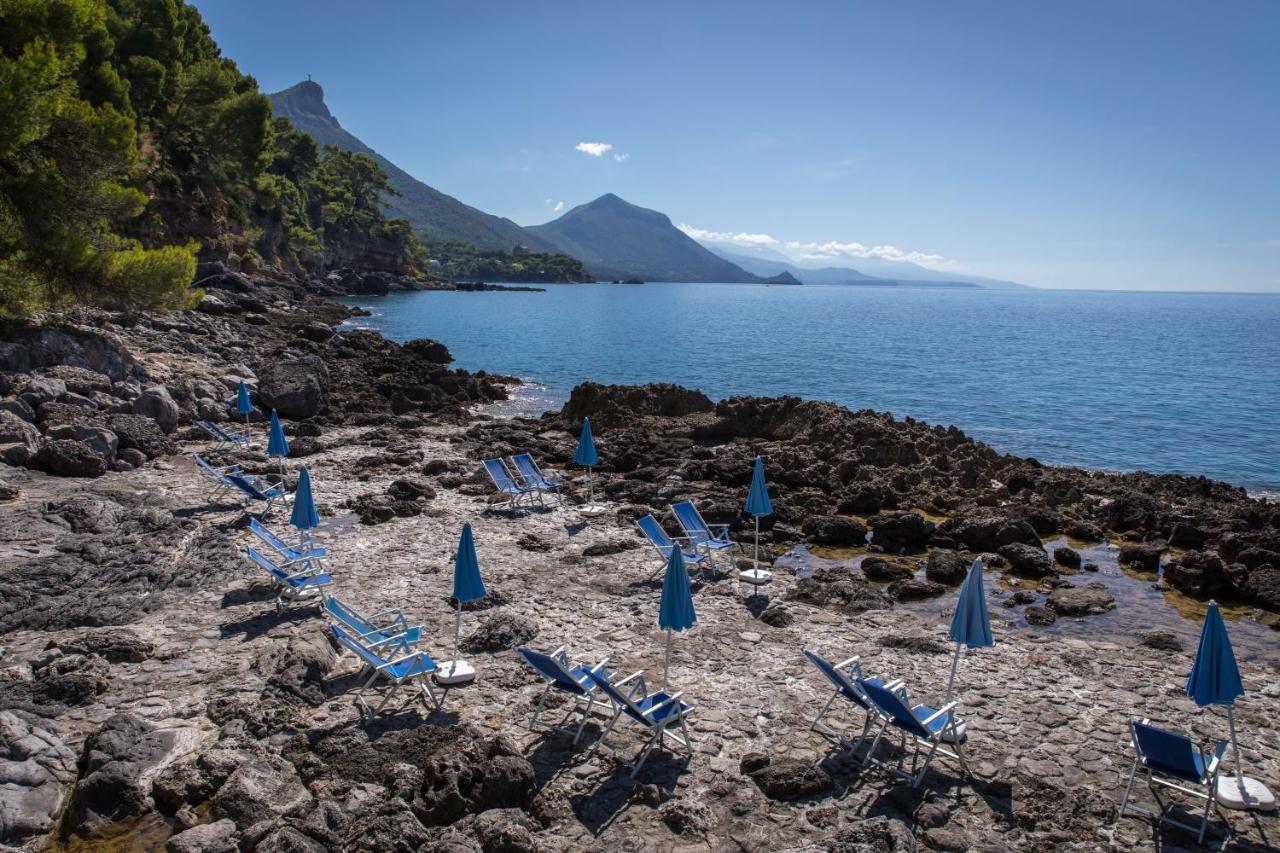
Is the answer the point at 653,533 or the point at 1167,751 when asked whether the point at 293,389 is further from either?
the point at 1167,751

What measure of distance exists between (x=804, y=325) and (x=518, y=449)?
94.4 meters

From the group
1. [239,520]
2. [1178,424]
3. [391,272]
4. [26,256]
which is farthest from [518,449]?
[391,272]

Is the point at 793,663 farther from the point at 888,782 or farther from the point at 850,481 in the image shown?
the point at 850,481

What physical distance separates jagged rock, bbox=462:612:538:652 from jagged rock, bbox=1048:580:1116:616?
9.17m

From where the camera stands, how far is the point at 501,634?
10742mm

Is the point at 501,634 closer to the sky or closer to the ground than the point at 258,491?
closer to the ground

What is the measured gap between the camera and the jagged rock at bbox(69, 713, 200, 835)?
6590 mm

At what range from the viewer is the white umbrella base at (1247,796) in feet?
24.7

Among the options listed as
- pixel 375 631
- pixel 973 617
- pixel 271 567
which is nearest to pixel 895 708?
pixel 973 617

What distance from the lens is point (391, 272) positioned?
140 metres

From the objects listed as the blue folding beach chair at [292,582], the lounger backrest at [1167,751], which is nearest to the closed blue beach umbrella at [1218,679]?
the lounger backrest at [1167,751]

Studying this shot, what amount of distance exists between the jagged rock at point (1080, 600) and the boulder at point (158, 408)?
21544mm

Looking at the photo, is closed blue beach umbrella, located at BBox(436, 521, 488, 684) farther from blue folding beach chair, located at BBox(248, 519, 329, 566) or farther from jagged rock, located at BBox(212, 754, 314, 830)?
blue folding beach chair, located at BBox(248, 519, 329, 566)

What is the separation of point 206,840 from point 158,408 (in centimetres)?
1796
